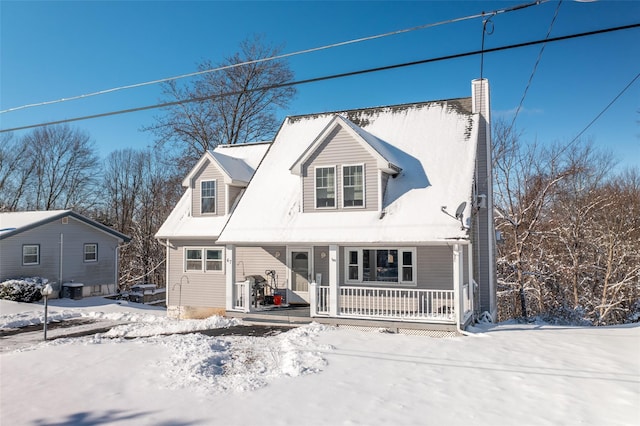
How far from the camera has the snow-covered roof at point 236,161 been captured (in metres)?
16.3


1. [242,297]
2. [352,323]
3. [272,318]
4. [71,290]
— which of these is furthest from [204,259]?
[71,290]

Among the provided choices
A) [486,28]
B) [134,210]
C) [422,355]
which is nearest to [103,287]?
[134,210]

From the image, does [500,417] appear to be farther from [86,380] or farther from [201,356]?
[86,380]

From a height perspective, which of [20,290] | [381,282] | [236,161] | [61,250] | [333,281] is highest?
[236,161]

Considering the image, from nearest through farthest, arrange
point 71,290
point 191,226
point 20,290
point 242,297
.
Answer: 1. point 242,297
2. point 191,226
3. point 20,290
4. point 71,290

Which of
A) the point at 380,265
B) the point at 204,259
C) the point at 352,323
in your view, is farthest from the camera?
the point at 204,259

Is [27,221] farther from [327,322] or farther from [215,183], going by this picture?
[327,322]

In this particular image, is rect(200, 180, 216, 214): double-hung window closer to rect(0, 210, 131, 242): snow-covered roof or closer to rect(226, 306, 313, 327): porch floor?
rect(226, 306, 313, 327): porch floor

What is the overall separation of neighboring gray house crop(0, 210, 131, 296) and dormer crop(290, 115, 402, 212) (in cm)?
1516

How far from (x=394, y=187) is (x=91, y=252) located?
1870 centimetres

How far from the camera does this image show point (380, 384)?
7.57m

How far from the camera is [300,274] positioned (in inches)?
594

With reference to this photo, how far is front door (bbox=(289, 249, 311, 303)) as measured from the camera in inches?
587

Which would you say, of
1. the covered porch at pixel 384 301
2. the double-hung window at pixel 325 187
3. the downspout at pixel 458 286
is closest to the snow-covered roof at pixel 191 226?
the covered porch at pixel 384 301
